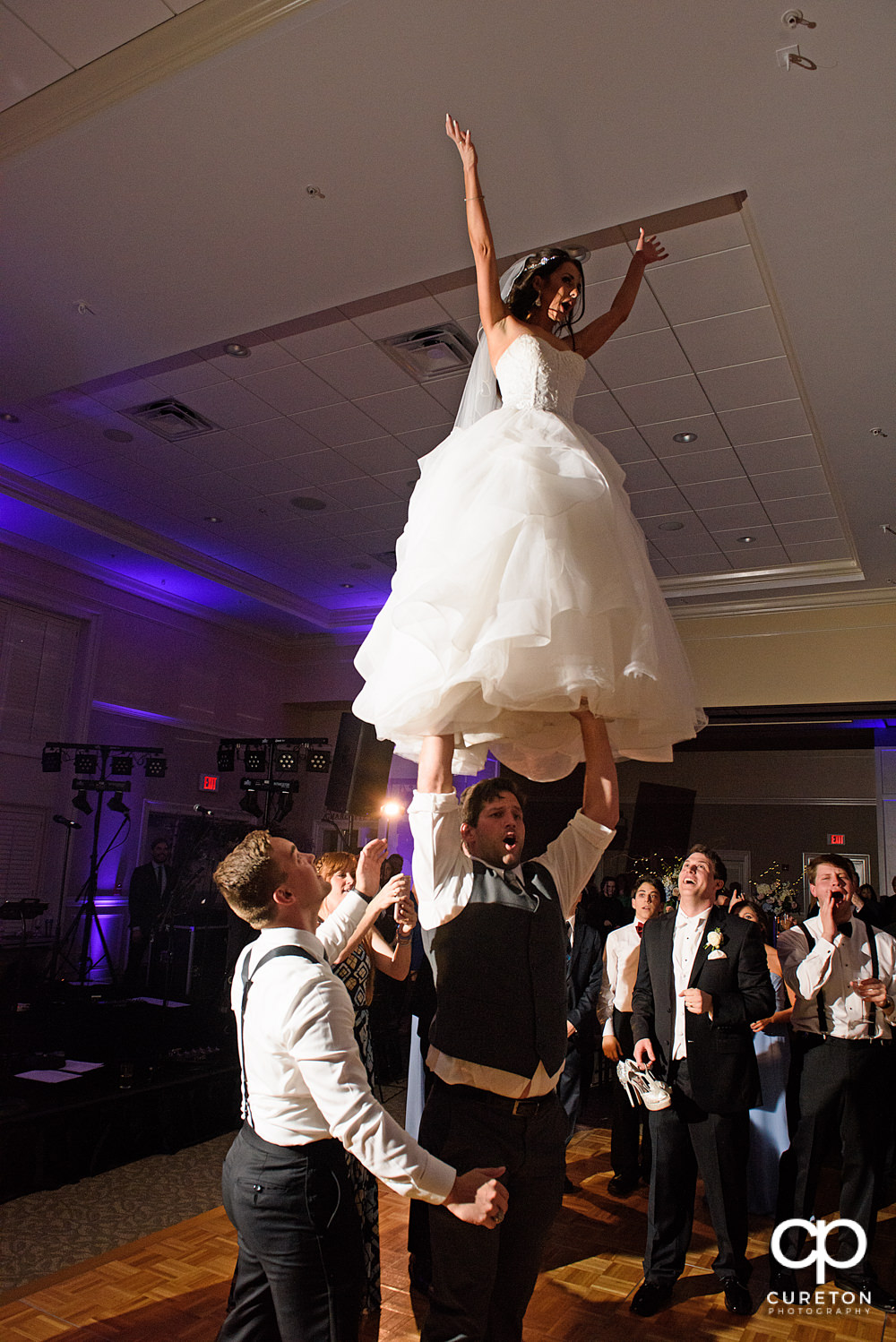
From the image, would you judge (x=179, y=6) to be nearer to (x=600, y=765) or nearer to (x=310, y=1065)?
(x=600, y=765)

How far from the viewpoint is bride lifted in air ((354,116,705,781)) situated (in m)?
1.67

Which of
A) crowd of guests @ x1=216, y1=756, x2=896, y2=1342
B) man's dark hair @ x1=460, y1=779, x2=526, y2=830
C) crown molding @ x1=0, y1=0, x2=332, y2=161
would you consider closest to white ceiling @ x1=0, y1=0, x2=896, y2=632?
crown molding @ x1=0, y1=0, x2=332, y2=161

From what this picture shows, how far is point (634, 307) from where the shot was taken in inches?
203

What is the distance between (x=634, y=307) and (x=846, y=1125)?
163 inches

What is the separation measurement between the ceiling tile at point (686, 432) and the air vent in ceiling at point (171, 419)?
3.13 meters

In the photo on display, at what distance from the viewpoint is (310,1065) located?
1977 millimetres

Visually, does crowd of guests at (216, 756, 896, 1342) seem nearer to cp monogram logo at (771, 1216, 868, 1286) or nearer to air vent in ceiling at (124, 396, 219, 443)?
cp monogram logo at (771, 1216, 868, 1286)

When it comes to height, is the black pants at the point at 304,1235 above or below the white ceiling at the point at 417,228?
below

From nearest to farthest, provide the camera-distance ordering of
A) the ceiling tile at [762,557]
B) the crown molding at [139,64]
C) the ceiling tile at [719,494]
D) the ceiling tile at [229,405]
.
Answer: the crown molding at [139,64], the ceiling tile at [229,405], the ceiling tile at [719,494], the ceiling tile at [762,557]

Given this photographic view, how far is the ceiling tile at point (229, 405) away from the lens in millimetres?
6395

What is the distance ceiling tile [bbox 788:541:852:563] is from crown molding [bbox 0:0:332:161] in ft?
20.6

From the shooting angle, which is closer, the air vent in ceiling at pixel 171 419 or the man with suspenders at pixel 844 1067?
the man with suspenders at pixel 844 1067

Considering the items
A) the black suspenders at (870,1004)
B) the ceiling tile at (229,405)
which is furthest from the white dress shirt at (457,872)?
the ceiling tile at (229,405)

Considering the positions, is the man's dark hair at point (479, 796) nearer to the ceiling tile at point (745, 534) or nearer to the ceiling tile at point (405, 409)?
the ceiling tile at point (405, 409)
